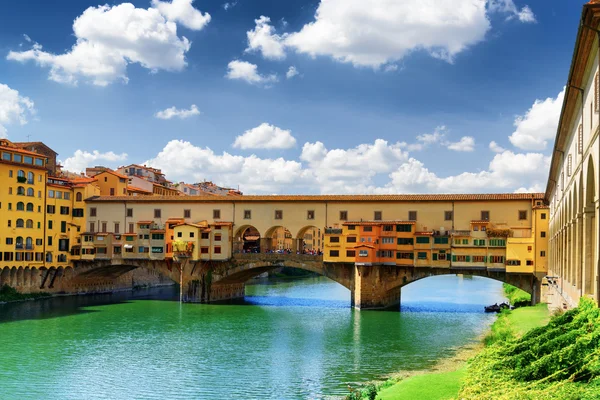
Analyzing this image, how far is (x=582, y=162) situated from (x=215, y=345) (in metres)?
19.1

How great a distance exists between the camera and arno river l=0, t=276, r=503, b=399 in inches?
867

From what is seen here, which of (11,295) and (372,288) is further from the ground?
(372,288)

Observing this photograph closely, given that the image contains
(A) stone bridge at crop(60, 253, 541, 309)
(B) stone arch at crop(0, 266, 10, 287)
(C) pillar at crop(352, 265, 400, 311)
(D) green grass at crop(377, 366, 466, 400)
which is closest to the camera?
(D) green grass at crop(377, 366, 466, 400)

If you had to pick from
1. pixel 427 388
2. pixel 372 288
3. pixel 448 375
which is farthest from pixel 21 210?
pixel 427 388

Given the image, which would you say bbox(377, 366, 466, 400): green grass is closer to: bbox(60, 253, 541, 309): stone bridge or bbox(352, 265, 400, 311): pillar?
bbox(60, 253, 541, 309): stone bridge

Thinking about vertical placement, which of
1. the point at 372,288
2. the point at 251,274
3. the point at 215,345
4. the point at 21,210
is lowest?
the point at 215,345

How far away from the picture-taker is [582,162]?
1739 centimetres

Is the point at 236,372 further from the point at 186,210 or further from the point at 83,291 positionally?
the point at 83,291

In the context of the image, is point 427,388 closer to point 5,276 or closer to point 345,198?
point 345,198

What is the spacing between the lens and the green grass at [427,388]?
17125 mm

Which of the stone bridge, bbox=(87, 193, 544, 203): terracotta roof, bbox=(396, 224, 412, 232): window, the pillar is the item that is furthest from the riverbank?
the pillar

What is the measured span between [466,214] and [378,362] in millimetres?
20776

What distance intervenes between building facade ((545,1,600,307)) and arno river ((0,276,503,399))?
819cm

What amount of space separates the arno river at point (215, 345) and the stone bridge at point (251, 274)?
1909 mm
